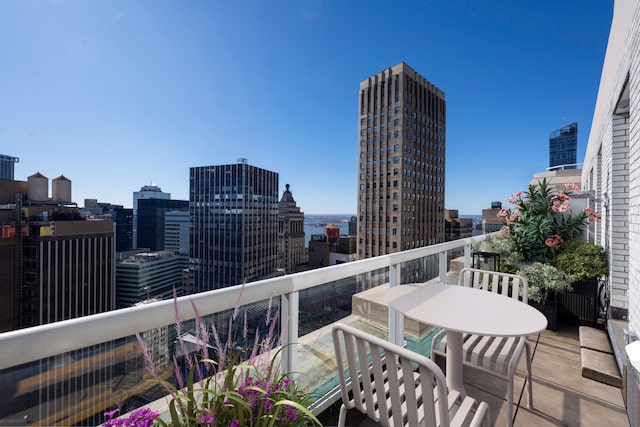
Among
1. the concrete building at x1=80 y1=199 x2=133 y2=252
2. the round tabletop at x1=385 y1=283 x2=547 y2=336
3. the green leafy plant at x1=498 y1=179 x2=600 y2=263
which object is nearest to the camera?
the round tabletop at x1=385 y1=283 x2=547 y2=336

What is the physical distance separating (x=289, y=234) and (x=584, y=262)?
83.6 metres

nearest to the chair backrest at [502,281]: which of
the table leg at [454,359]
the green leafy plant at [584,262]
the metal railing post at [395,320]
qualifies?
the metal railing post at [395,320]

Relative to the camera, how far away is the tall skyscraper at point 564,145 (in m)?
74.8

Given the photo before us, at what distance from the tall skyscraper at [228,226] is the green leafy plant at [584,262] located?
2533 inches

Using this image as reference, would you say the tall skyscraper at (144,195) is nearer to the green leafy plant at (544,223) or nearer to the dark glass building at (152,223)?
the dark glass building at (152,223)

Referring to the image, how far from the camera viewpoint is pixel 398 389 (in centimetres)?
106

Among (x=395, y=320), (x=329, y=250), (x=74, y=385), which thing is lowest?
(x=329, y=250)

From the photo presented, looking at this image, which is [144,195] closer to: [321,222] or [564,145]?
[321,222]

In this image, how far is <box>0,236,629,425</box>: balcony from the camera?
81cm

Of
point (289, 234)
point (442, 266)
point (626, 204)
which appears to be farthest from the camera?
point (289, 234)

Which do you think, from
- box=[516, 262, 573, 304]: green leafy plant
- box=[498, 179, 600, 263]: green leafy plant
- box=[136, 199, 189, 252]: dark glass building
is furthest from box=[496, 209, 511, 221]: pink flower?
box=[136, 199, 189, 252]: dark glass building

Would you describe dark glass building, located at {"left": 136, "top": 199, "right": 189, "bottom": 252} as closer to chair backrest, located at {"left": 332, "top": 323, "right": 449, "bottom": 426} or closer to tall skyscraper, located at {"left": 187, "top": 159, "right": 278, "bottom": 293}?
tall skyscraper, located at {"left": 187, "top": 159, "right": 278, "bottom": 293}

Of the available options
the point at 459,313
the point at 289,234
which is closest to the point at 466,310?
the point at 459,313

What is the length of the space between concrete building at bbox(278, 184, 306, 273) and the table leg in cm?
7889
